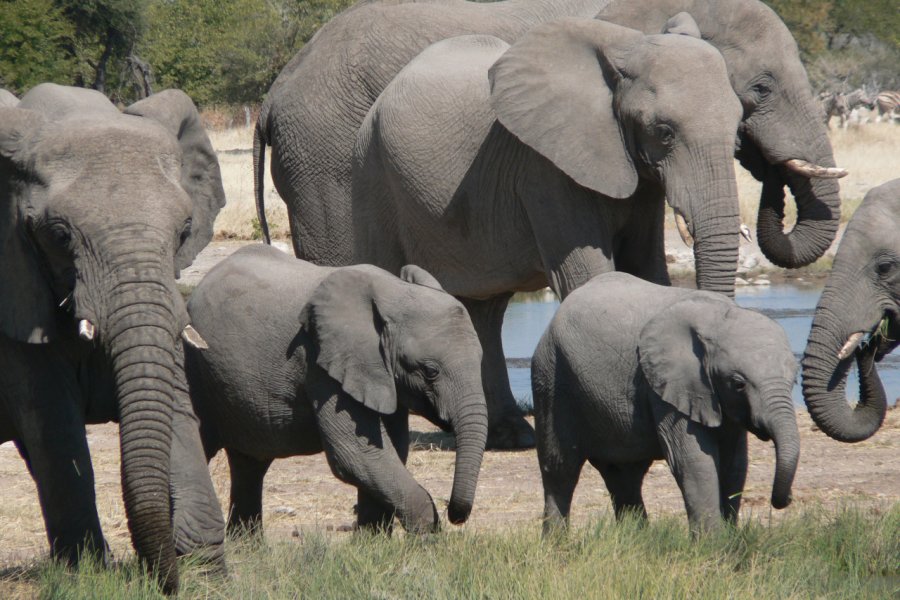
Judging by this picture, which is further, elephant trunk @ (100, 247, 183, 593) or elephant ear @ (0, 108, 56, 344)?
elephant ear @ (0, 108, 56, 344)

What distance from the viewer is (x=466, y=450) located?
16.7 feet

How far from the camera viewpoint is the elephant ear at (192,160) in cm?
485

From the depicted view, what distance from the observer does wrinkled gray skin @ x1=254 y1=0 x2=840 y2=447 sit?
7285 mm

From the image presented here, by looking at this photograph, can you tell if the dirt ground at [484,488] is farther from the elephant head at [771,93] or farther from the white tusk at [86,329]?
the white tusk at [86,329]

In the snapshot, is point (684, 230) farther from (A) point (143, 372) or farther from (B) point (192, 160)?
(A) point (143, 372)

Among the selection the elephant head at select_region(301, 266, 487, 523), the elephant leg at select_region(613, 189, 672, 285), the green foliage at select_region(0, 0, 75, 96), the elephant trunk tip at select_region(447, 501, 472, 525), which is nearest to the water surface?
the elephant leg at select_region(613, 189, 672, 285)

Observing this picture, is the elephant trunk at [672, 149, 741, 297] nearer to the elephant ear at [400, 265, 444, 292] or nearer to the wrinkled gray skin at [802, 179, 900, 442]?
the wrinkled gray skin at [802, 179, 900, 442]

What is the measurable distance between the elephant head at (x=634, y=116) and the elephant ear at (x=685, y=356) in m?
1.21

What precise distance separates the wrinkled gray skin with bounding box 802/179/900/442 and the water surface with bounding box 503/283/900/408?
317cm

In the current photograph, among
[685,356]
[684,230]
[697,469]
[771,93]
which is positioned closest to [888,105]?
[771,93]

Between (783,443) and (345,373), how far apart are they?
1.48 m

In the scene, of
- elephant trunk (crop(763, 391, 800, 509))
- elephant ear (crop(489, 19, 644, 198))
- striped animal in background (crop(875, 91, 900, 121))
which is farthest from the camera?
striped animal in background (crop(875, 91, 900, 121))

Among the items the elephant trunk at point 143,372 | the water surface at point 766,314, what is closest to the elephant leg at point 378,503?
the elephant trunk at point 143,372

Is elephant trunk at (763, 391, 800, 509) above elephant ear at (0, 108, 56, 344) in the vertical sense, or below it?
below
